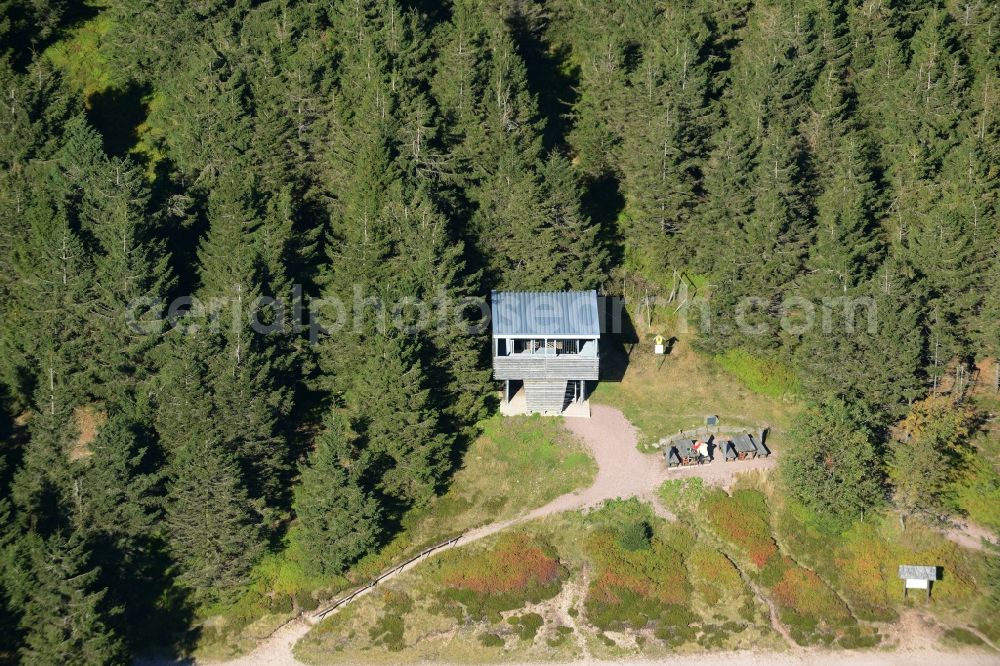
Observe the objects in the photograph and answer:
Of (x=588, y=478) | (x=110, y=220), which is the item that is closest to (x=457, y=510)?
(x=588, y=478)

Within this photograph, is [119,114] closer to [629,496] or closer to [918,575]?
[629,496]

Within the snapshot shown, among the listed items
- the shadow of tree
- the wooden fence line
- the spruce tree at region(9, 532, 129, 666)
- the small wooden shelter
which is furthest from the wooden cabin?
the shadow of tree

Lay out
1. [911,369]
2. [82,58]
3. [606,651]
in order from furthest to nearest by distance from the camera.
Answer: [82,58], [911,369], [606,651]

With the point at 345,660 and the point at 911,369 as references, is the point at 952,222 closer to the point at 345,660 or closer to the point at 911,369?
the point at 911,369

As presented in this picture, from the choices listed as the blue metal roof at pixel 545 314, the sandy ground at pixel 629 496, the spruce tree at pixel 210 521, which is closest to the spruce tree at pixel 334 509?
the spruce tree at pixel 210 521

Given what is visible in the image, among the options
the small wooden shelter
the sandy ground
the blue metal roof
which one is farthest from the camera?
the blue metal roof

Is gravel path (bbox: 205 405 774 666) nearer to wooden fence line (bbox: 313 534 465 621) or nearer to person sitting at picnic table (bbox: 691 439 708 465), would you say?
wooden fence line (bbox: 313 534 465 621)

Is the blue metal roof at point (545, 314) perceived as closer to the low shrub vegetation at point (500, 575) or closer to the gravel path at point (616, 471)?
the gravel path at point (616, 471)
